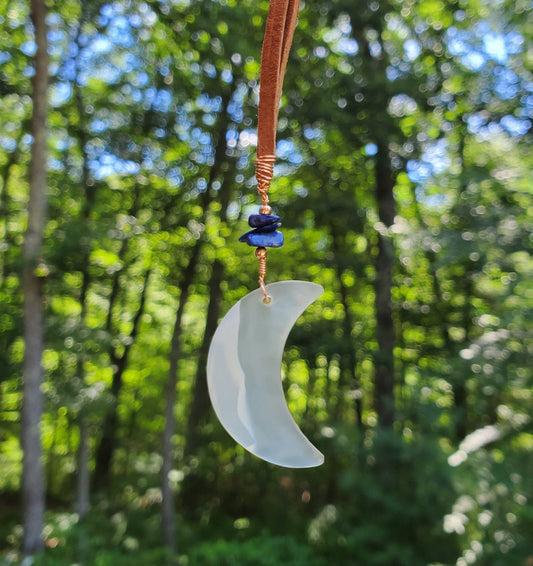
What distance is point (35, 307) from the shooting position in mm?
4734

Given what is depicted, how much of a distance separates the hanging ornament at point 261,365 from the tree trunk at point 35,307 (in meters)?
4.14

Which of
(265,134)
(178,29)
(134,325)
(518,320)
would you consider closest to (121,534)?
(134,325)

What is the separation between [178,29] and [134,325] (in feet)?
15.8

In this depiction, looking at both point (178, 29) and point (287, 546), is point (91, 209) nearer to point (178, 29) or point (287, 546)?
point (178, 29)

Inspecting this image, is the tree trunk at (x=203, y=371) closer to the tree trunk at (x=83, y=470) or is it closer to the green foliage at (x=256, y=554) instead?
the tree trunk at (x=83, y=470)

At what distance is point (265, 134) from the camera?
0.71 m

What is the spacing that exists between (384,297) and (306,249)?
1.12m

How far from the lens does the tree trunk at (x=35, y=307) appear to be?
4.54 m

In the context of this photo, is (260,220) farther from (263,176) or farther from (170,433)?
(170,433)

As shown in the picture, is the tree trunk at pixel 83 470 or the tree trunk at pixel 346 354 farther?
the tree trunk at pixel 83 470

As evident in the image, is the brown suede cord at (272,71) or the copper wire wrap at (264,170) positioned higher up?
the brown suede cord at (272,71)

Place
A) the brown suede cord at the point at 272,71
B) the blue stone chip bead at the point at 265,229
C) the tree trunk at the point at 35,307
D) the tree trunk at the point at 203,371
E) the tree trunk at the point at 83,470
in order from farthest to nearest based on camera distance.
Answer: the tree trunk at the point at 83,470 → the tree trunk at the point at 203,371 → the tree trunk at the point at 35,307 → the blue stone chip bead at the point at 265,229 → the brown suede cord at the point at 272,71

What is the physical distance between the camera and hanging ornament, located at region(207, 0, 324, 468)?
83 cm

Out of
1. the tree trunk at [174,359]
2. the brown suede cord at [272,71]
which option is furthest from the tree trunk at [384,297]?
the brown suede cord at [272,71]
